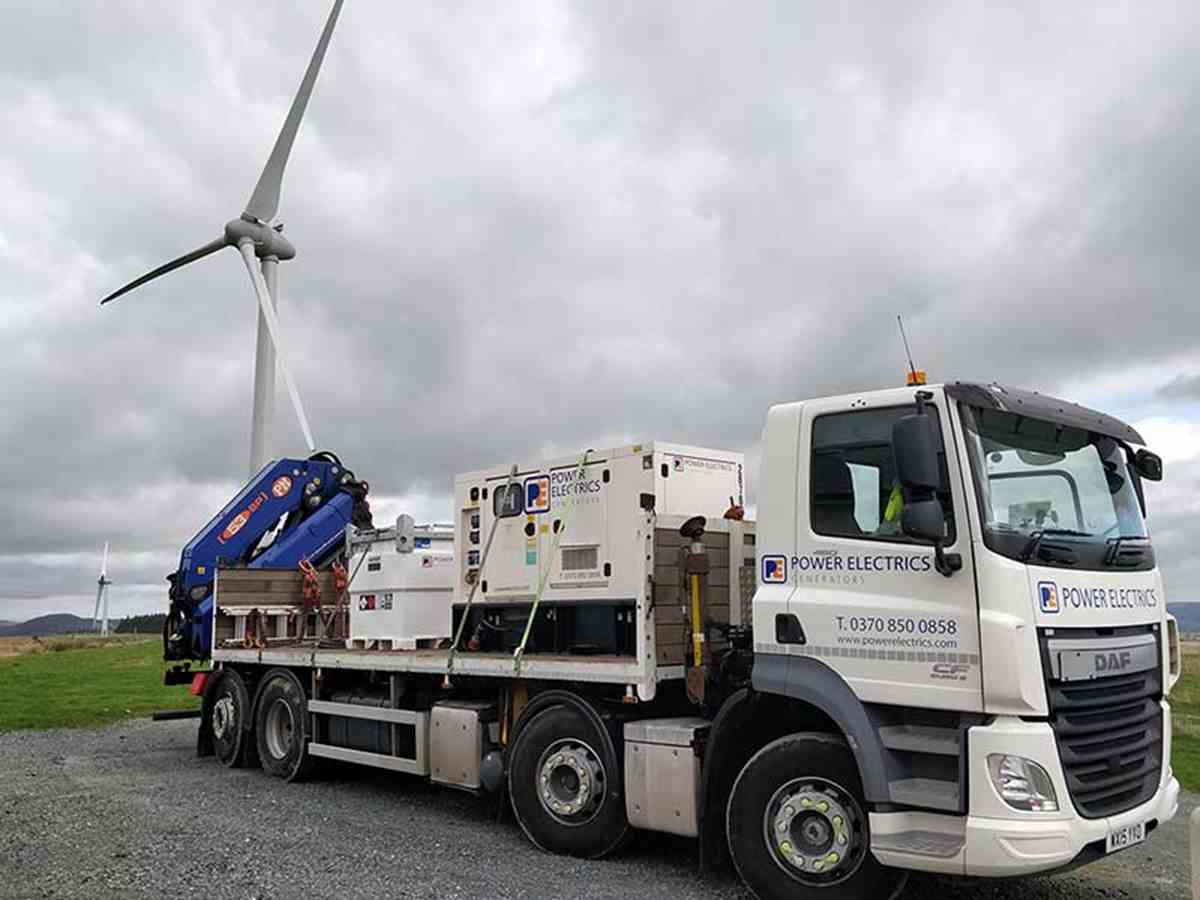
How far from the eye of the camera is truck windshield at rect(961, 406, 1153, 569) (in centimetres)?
620

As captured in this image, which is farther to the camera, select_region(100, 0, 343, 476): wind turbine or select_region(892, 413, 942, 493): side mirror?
select_region(100, 0, 343, 476): wind turbine

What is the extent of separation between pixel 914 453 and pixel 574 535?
141 inches

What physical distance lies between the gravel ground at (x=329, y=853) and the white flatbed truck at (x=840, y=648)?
1.53 feet

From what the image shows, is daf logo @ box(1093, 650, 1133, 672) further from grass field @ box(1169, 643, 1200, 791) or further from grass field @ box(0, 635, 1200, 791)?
grass field @ box(0, 635, 1200, 791)

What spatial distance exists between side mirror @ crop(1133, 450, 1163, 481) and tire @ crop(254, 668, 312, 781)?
857 centimetres

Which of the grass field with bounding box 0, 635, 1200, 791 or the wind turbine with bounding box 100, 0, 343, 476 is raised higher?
the wind turbine with bounding box 100, 0, 343, 476

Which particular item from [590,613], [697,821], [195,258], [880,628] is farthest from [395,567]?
[195,258]

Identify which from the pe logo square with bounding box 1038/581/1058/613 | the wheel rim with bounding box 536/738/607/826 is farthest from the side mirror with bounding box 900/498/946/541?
the wheel rim with bounding box 536/738/607/826

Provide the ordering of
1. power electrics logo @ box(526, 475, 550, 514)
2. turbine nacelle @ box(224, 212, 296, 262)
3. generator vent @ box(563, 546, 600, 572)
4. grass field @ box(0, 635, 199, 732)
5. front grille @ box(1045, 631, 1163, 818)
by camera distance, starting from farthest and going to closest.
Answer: turbine nacelle @ box(224, 212, 296, 262) < grass field @ box(0, 635, 199, 732) < power electrics logo @ box(526, 475, 550, 514) < generator vent @ box(563, 546, 600, 572) < front grille @ box(1045, 631, 1163, 818)

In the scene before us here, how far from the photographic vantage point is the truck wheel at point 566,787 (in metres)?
8.04

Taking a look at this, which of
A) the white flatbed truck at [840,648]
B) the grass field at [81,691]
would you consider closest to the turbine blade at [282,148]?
the grass field at [81,691]

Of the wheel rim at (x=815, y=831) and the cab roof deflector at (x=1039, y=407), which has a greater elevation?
the cab roof deflector at (x=1039, y=407)

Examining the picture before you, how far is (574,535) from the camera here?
29.0 ft

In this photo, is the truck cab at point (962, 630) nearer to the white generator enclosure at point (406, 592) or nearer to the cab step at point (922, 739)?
the cab step at point (922, 739)
